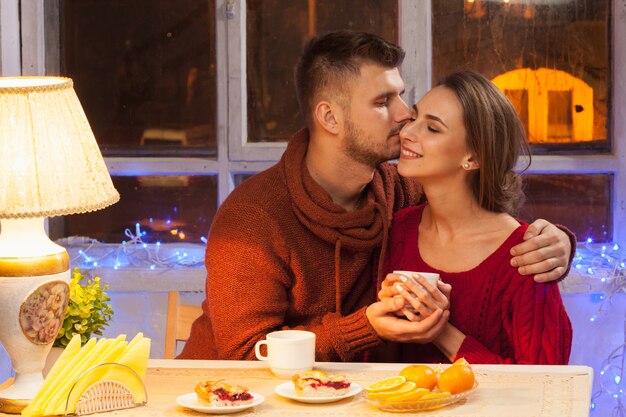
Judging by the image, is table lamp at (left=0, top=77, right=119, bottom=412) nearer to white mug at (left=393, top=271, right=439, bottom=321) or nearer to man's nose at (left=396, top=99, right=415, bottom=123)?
white mug at (left=393, top=271, right=439, bottom=321)

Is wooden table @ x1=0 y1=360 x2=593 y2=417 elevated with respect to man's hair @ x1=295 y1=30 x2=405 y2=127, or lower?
lower

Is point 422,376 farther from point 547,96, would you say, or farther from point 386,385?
point 547,96

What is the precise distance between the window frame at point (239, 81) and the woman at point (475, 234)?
97 cm

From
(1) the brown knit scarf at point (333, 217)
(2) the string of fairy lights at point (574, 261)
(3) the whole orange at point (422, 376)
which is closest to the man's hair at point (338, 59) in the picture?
(1) the brown knit scarf at point (333, 217)

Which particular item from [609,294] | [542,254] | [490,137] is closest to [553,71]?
[609,294]

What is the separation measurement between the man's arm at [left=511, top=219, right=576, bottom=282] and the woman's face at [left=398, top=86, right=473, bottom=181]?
0.23 m

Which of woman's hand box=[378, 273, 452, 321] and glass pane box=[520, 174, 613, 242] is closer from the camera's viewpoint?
woman's hand box=[378, 273, 452, 321]

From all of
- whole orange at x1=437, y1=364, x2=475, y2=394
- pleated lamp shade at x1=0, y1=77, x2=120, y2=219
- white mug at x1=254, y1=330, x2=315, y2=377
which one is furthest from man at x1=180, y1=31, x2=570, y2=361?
pleated lamp shade at x1=0, y1=77, x2=120, y2=219

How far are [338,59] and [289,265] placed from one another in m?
0.58

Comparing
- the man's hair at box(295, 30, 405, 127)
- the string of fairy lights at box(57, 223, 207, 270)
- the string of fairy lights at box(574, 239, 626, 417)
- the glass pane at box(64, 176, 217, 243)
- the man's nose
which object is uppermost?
the man's hair at box(295, 30, 405, 127)

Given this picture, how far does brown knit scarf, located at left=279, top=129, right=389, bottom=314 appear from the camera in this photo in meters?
2.35

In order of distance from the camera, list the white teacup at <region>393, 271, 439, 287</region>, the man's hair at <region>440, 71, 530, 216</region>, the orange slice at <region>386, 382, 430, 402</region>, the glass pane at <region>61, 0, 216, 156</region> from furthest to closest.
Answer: the glass pane at <region>61, 0, 216, 156</region>, the man's hair at <region>440, 71, 530, 216</region>, the white teacup at <region>393, 271, 439, 287</region>, the orange slice at <region>386, 382, 430, 402</region>

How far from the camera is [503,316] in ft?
7.29

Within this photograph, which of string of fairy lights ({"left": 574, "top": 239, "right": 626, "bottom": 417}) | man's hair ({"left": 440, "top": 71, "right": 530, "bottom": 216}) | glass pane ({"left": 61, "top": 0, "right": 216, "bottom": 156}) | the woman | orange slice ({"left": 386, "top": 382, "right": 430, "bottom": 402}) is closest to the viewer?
orange slice ({"left": 386, "top": 382, "right": 430, "bottom": 402})
